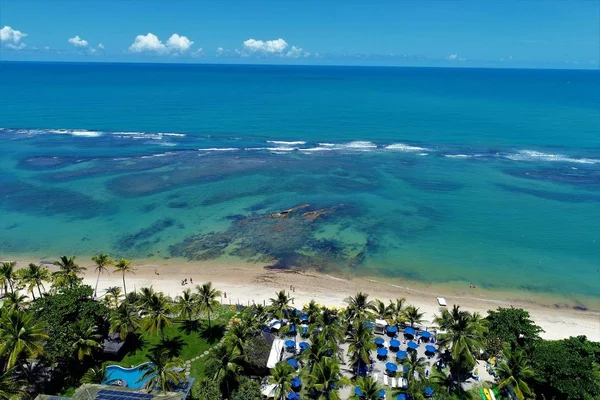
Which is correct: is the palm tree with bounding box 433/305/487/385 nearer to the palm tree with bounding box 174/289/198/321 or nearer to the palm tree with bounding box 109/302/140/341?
the palm tree with bounding box 174/289/198/321

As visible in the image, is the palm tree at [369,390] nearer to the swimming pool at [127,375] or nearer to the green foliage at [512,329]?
the green foliage at [512,329]

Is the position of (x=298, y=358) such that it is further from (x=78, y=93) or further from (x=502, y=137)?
(x=78, y=93)

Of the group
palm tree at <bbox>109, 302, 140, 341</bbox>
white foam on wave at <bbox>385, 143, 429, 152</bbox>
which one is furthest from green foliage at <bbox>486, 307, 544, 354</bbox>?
white foam on wave at <bbox>385, 143, 429, 152</bbox>

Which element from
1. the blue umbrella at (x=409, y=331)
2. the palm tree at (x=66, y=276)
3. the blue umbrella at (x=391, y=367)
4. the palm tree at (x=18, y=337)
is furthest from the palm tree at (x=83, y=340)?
the blue umbrella at (x=409, y=331)

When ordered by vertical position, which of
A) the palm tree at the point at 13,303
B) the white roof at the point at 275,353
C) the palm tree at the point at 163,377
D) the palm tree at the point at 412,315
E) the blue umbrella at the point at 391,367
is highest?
the palm tree at the point at 13,303

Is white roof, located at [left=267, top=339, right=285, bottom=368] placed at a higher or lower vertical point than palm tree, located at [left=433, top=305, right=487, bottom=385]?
lower

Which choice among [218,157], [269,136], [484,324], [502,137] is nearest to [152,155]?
[218,157]
